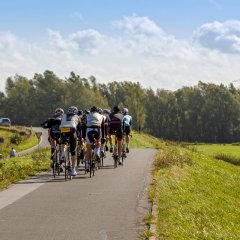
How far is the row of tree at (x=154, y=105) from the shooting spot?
452ft

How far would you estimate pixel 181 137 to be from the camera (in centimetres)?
14450

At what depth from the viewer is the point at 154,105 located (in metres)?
152

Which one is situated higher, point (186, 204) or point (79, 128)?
point (79, 128)

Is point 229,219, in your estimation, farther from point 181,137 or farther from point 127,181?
point 181,137

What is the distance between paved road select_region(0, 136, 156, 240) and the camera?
28.8 ft

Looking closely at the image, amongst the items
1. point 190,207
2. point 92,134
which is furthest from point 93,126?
point 190,207

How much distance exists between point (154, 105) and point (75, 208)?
466 feet

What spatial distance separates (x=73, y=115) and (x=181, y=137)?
130 metres

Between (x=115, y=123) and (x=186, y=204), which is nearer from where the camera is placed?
(x=186, y=204)

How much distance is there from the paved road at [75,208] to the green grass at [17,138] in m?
43.9

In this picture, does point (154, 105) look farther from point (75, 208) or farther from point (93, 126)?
point (75, 208)

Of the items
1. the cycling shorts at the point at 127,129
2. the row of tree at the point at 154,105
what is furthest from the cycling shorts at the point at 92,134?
the row of tree at the point at 154,105

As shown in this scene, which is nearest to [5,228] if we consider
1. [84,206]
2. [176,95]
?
[84,206]

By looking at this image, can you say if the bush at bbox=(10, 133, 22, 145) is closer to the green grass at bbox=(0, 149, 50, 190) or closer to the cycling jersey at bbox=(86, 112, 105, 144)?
the green grass at bbox=(0, 149, 50, 190)
